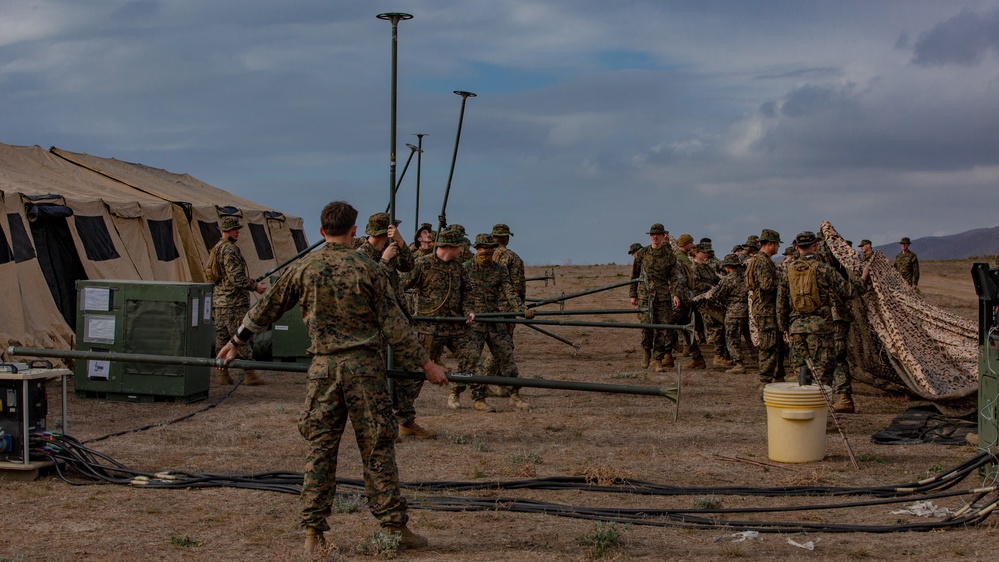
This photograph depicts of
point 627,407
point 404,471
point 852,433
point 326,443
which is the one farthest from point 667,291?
point 326,443

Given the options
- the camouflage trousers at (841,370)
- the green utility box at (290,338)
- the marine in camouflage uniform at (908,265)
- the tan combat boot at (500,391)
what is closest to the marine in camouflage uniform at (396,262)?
the tan combat boot at (500,391)

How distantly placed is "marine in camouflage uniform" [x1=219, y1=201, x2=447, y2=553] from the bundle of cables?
135cm

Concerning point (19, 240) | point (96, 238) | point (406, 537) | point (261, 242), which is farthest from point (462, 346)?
point (261, 242)

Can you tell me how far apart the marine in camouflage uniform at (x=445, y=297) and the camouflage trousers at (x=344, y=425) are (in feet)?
15.9

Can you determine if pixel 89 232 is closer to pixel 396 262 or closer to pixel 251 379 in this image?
pixel 251 379

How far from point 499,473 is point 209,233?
42.6ft

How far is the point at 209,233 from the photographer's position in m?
19.7

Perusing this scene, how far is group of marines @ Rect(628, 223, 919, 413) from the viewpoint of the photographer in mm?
11133

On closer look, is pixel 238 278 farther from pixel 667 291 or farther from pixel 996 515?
pixel 996 515

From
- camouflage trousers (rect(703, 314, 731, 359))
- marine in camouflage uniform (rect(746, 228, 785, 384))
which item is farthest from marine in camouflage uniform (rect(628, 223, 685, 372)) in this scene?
marine in camouflage uniform (rect(746, 228, 785, 384))

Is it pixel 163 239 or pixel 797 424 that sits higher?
pixel 163 239

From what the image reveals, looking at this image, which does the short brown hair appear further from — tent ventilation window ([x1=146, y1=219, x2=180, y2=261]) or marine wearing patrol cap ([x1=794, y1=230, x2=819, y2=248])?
A: tent ventilation window ([x1=146, y1=219, x2=180, y2=261])

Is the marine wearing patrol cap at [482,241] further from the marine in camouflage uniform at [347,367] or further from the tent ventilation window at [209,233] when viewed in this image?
the tent ventilation window at [209,233]

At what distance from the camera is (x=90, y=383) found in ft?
40.0
